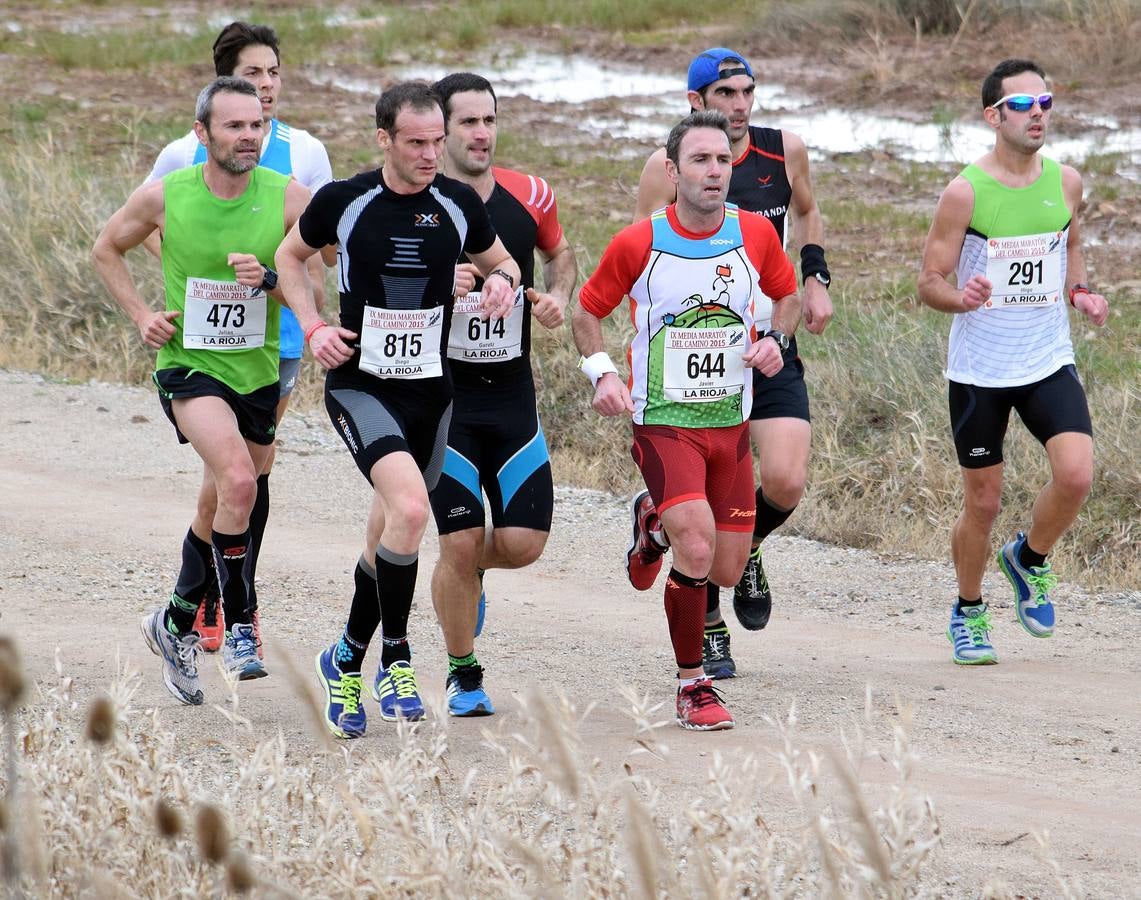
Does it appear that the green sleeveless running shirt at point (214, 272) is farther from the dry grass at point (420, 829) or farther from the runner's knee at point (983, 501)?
the runner's knee at point (983, 501)

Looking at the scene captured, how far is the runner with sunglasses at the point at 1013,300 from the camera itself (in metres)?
6.81

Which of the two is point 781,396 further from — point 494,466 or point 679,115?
point 679,115

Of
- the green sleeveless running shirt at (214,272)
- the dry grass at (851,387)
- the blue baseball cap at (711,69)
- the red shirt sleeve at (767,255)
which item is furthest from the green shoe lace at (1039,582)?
the green sleeveless running shirt at (214,272)

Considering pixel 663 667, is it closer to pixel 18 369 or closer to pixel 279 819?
pixel 279 819

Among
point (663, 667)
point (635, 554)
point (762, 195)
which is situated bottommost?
point (663, 667)

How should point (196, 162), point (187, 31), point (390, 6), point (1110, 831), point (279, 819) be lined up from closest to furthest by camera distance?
1. point (279, 819)
2. point (1110, 831)
3. point (196, 162)
4. point (187, 31)
5. point (390, 6)

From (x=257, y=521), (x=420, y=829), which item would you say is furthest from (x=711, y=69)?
(x=420, y=829)

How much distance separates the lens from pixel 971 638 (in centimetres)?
709

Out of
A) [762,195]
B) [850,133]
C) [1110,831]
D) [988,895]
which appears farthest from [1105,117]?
[988,895]

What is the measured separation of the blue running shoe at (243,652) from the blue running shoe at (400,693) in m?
0.75

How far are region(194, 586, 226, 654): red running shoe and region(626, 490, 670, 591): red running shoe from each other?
1.71 m

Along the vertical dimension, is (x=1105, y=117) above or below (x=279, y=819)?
above

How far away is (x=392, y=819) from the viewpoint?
3.69m

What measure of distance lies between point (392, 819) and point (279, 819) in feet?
3.28
